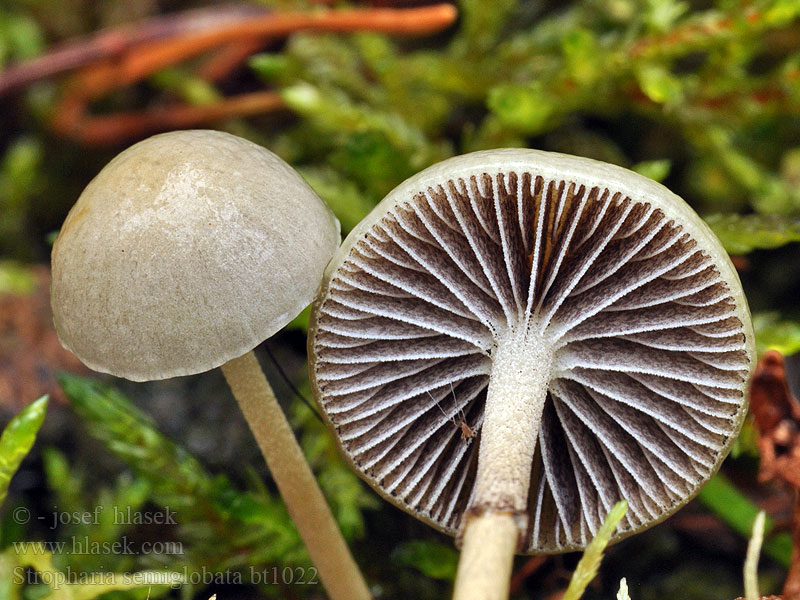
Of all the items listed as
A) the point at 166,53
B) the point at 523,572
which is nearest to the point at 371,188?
the point at 166,53

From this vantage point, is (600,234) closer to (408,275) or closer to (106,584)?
(408,275)

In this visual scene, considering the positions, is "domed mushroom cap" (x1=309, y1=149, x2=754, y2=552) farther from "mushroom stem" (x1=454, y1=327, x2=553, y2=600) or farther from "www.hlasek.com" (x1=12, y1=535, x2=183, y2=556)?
"www.hlasek.com" (x1=12, y1=535, x2=183, y2=556)

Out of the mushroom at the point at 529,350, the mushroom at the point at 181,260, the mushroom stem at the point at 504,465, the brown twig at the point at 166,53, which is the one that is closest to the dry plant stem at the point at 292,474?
the mushroom at the point at 529,350

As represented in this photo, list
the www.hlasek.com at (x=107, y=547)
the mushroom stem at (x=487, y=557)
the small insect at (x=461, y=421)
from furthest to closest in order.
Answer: the www.hlasek.com at (x=107, y=547) → the small insect at (x=461, y=421) → the mushroom stem at (x=487, y=557)

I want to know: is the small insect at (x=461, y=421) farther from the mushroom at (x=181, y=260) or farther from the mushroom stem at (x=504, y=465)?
the mushroom at (x=181, y=260)

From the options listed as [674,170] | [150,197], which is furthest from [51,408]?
[674,170]

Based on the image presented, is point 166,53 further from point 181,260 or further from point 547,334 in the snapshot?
point 547,334
